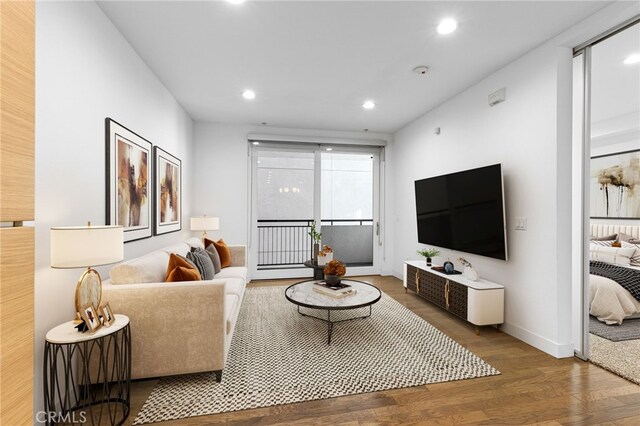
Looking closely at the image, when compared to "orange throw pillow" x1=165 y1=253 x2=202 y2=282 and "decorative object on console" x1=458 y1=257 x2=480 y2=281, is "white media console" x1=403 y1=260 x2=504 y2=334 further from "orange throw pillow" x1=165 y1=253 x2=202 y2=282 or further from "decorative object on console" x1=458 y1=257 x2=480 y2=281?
"orange throw pillow" x1=165 y1=253 x2=202 y2=282

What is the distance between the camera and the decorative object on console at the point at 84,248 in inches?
61.5

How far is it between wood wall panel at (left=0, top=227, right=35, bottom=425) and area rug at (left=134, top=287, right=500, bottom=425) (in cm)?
132

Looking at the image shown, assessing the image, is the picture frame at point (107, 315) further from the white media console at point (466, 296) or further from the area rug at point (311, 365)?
the white media console at point (466, 296)

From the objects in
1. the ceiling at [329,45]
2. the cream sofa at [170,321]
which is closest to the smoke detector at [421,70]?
the ceiling at [329,45]

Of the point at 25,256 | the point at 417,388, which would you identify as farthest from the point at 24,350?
the point at 417,388

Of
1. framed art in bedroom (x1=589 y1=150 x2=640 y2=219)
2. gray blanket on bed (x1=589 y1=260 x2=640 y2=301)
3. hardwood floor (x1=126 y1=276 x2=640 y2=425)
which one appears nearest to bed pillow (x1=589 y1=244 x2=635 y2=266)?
gray blanket on bed (x1=589 y1=260 x2=640 y2=301)

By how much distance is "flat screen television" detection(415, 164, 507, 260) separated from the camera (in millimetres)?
3080

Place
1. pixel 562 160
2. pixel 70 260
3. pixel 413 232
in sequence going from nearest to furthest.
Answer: pixel 70 260
pixel 562 160
pixel 413 232

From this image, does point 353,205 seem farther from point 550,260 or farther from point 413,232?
point 550,260

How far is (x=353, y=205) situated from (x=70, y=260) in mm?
4773

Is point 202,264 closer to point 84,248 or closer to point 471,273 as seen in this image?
point 84,248

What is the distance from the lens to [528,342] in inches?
112

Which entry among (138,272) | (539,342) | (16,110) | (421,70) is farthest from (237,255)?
(16,110)

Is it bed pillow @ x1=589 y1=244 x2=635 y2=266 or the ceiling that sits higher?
the ceiling
